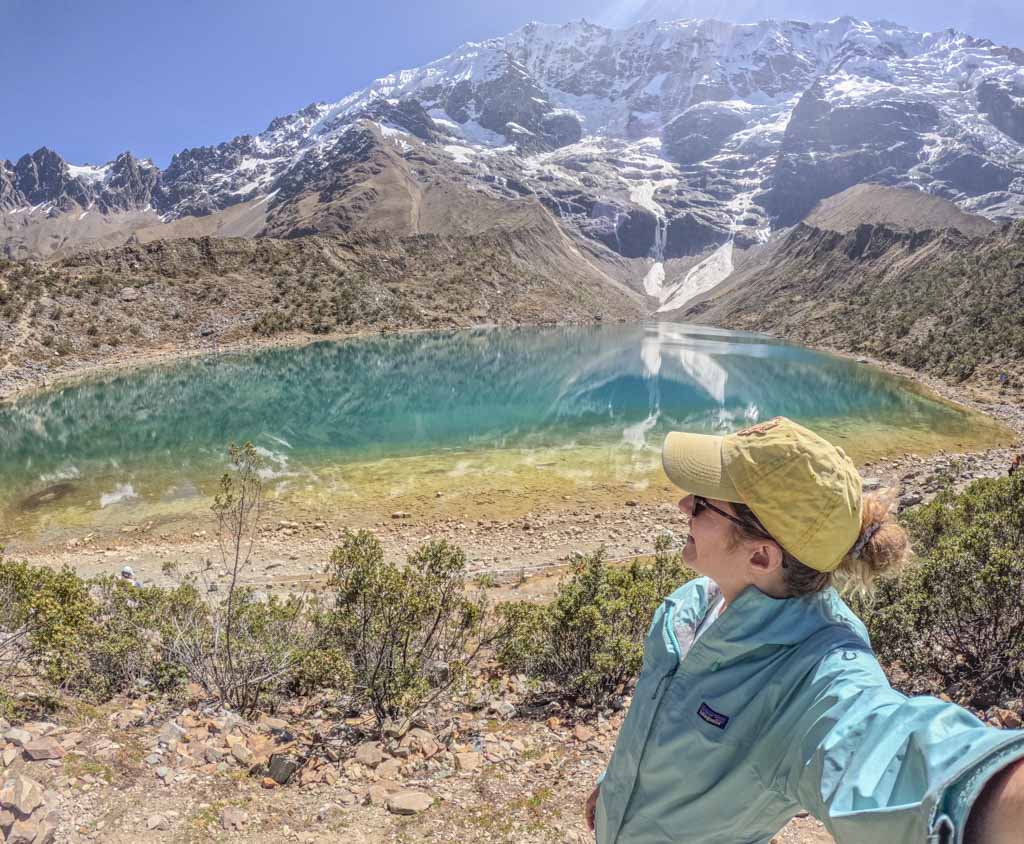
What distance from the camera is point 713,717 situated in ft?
5.61

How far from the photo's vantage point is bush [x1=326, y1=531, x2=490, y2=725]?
550 cm

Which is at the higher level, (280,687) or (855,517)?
(855,517)

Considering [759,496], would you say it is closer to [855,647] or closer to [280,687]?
[855,647]

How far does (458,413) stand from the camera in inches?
1173

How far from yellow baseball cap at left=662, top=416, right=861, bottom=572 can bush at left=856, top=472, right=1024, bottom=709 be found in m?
4.46

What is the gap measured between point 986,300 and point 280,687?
2895 inches

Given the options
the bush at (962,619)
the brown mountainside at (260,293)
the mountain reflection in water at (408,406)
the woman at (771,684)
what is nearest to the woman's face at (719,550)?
the woman at (771,684)

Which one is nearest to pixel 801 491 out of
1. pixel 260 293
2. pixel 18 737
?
pixel 18 737

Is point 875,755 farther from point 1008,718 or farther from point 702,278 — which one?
point 702,278

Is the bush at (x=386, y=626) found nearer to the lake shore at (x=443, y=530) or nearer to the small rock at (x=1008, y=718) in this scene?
the small rock at (x=1008, y=718)

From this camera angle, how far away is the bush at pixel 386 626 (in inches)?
217

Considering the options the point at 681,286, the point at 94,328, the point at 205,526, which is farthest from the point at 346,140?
the point at 205,526

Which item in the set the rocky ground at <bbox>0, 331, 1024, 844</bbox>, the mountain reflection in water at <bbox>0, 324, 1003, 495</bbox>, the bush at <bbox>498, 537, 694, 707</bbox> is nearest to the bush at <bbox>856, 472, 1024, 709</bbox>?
the rocky ground at <bbox>0, 331, 1024, 844</bbox>

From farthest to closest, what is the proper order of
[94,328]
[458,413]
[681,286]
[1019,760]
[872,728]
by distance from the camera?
[681,286], [94,328], [458,413], [872,728], [1019,760]
